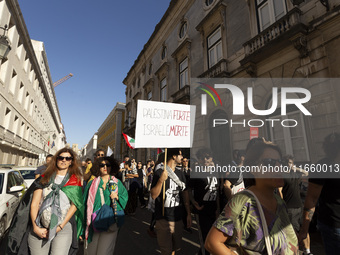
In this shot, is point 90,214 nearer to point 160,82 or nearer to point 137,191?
point 137,191

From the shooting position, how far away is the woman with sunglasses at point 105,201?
2658 millimetres

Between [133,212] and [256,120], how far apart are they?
6287 millimetres

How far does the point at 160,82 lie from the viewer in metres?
18.8

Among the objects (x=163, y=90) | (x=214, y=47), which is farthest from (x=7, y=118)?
(x=214, y=47)

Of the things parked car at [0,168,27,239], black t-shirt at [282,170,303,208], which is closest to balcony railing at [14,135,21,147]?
parked car at [0,168,27,239]

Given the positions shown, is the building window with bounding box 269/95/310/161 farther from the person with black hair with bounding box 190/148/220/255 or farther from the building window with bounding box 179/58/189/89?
the building window with bounding box 179/58/189/89

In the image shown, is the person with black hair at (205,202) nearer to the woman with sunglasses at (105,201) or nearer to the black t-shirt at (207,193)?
the black t-shirt at (207,193)

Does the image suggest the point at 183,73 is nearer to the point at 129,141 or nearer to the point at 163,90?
the point at 163,90

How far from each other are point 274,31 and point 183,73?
26.4 feet

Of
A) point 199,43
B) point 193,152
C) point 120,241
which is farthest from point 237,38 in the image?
point 120,241

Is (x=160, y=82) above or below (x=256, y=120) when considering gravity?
above

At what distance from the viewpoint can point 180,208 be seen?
3170 mm

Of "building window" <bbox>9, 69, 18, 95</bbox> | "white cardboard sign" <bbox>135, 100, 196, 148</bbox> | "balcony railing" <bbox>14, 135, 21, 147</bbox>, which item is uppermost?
"building window" <bbox>9, 69, 18, 95</bbox>

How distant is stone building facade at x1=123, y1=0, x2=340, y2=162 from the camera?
245 inches
